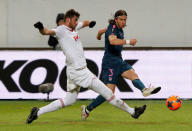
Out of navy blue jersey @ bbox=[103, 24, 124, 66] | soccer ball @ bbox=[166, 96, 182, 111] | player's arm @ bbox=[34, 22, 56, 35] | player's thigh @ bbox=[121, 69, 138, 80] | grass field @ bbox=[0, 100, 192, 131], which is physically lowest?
grass field @ bbox=[0, 100, 192, 131]

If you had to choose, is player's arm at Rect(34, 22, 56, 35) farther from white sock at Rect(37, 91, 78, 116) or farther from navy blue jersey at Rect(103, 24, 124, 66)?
navy blue jersey at Rect(103, 24, 124, 66)

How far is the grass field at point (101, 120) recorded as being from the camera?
7.85m

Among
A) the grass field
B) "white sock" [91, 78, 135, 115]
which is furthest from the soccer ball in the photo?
"white sock" [91, 78, 135, 115]

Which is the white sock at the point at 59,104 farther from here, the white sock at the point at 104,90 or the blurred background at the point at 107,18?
the blurred background at the point at 107,18

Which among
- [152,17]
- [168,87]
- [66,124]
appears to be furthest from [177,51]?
[66,124]

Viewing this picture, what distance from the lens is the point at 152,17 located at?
1478 cm

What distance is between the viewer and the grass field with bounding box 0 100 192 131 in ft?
25.8

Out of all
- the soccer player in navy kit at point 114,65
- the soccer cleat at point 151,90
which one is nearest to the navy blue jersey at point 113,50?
the soccer player in navy kit at point 114,65

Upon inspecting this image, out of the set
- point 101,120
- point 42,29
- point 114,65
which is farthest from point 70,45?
point 101,120

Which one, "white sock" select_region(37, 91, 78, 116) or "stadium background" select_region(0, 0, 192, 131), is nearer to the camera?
"white sock" select_region(37, 91, 78, 116)

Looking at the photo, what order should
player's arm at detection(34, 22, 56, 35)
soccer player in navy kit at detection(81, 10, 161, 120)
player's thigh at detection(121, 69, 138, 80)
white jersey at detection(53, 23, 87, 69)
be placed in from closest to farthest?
player's arm at detection(34, 22, 56, 35)
white jersey at detection(53, 23, 87, 69)
soccer player in navy kit at detection(81, 10, 161, 120)
player's thigh at detection(121, 69, 138, 80)

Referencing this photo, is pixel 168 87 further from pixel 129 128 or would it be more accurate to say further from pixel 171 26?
pixel 129 128

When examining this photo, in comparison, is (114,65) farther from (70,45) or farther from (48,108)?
(48,108)

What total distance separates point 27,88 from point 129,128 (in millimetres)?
5850
